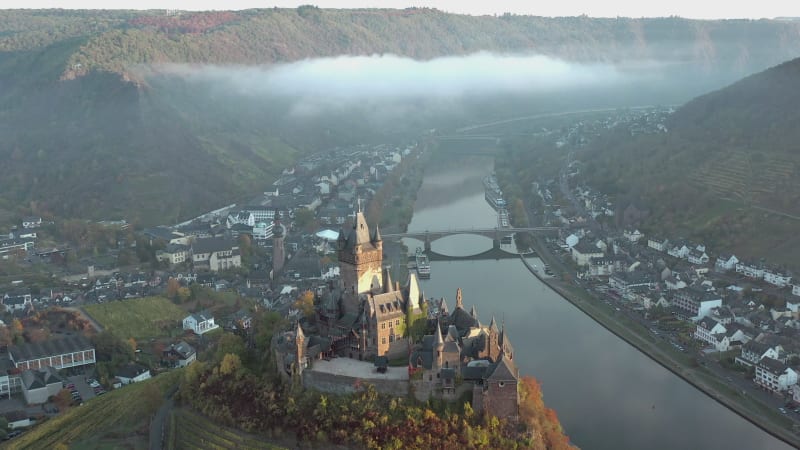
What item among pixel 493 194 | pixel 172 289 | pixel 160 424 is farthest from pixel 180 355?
pixel 493 194

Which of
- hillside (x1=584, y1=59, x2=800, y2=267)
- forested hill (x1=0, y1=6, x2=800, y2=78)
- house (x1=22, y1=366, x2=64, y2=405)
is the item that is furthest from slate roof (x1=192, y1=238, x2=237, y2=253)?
forested hill (x1=0, y1=6, x2=800, y2=78)

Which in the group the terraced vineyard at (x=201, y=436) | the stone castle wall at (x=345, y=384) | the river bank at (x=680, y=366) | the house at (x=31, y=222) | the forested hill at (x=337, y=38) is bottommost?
the river bank at (x=680, y=366)

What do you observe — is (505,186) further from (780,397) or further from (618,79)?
(618,79)

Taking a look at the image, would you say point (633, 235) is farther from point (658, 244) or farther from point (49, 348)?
point (49, 348)

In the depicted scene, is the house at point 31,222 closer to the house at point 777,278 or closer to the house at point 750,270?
the house at point 750,270

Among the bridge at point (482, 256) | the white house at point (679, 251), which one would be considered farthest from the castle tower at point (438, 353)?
the bridge at point (482, 256)

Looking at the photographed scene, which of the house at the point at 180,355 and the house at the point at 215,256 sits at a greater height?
the house at the point at 215,256

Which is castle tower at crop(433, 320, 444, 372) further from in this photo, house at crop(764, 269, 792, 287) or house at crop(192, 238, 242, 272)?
house at crop(192, 238, 242, 272)
